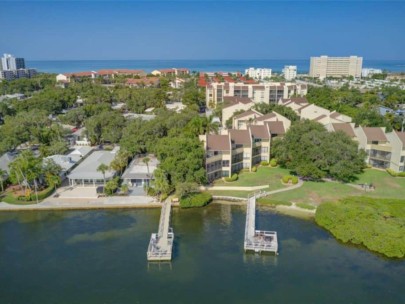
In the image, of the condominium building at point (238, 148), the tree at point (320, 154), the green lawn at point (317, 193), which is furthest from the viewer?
the condominium building at point (238, 148)

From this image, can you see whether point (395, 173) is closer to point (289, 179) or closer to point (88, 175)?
point (289, 179)

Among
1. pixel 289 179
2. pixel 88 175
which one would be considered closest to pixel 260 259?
pixel 289 179

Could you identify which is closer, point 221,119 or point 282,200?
point 282,200

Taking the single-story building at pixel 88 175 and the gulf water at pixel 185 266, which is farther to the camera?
the single-story building at pixel 88 175

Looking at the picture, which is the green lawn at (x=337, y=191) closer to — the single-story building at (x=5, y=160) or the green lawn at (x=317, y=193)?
the green lawn at (x=317, y=193)

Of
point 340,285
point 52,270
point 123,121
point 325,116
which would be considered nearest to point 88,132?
point 123,121

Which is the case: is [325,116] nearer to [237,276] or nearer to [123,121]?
[123,121]

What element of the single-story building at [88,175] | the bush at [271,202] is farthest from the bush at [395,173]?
the single-story building at [88,175]
